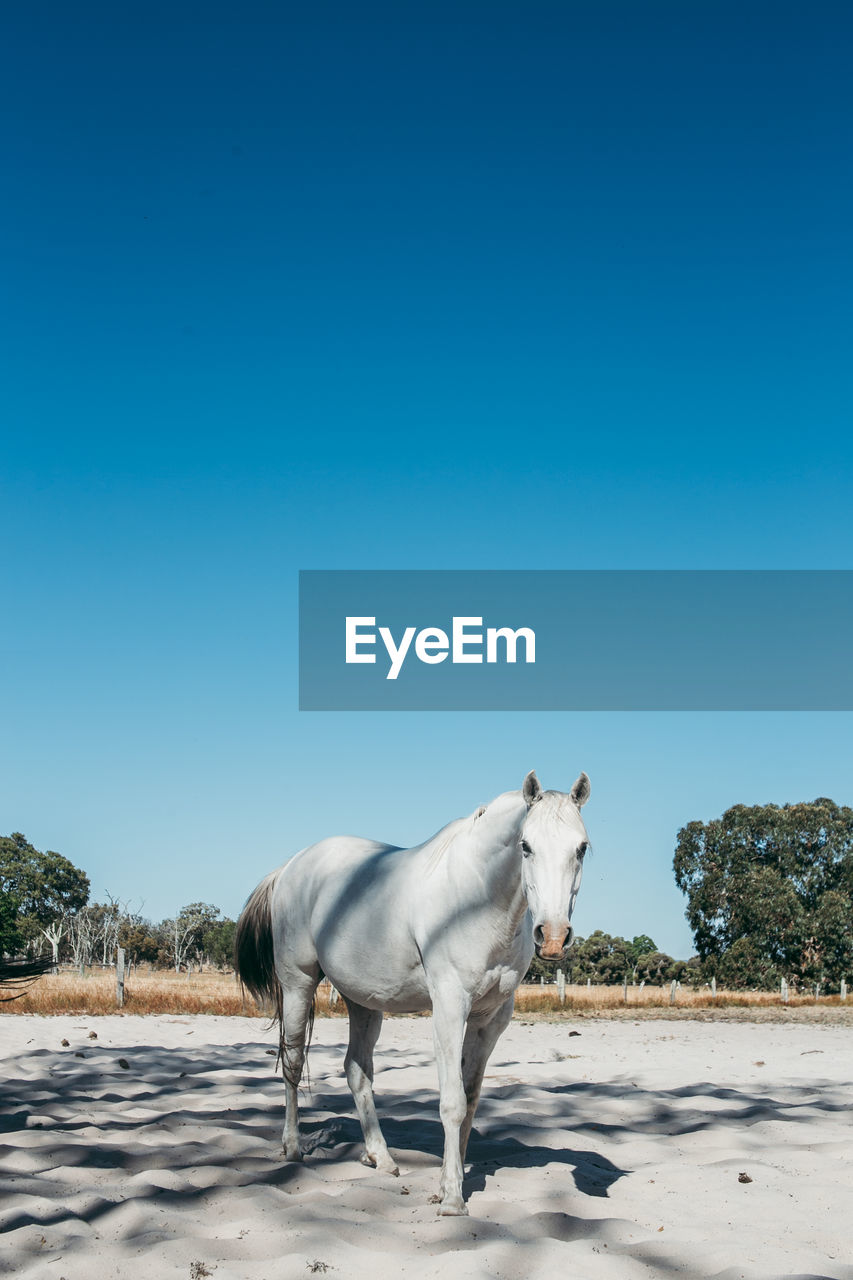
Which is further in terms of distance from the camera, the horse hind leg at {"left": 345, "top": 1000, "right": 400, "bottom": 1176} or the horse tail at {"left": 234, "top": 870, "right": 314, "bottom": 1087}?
the horse tail at {"left": 234, "top": 870, "right": 314, "bottom": 1087}

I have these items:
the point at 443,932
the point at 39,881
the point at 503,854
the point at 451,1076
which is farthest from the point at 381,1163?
the point at 39,881

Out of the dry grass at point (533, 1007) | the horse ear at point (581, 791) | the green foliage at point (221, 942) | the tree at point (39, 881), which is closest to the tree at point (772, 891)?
the dry grass at point (533, 1007)

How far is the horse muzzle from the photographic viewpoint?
4320 mm

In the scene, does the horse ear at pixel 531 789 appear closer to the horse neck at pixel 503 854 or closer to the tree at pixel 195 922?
the horse neck at pixel 503 854

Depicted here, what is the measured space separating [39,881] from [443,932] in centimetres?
6081

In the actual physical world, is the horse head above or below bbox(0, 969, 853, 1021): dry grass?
above

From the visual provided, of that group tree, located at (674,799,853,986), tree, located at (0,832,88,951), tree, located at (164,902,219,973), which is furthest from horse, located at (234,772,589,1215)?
tree, located at (164,902,219,973)

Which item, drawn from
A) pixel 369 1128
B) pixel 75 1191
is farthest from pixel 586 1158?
A: pixel 75 1191

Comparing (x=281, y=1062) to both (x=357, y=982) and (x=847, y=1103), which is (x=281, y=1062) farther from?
(x=847, y=1103)

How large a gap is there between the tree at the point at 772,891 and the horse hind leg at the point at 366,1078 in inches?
1615

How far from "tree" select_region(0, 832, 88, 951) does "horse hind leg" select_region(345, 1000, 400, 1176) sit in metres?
57.0

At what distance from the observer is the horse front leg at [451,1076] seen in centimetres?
523

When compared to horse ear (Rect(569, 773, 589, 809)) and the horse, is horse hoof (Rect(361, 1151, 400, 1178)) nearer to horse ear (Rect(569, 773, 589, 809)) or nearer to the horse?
the horse

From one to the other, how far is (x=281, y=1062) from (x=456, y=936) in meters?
2.46
